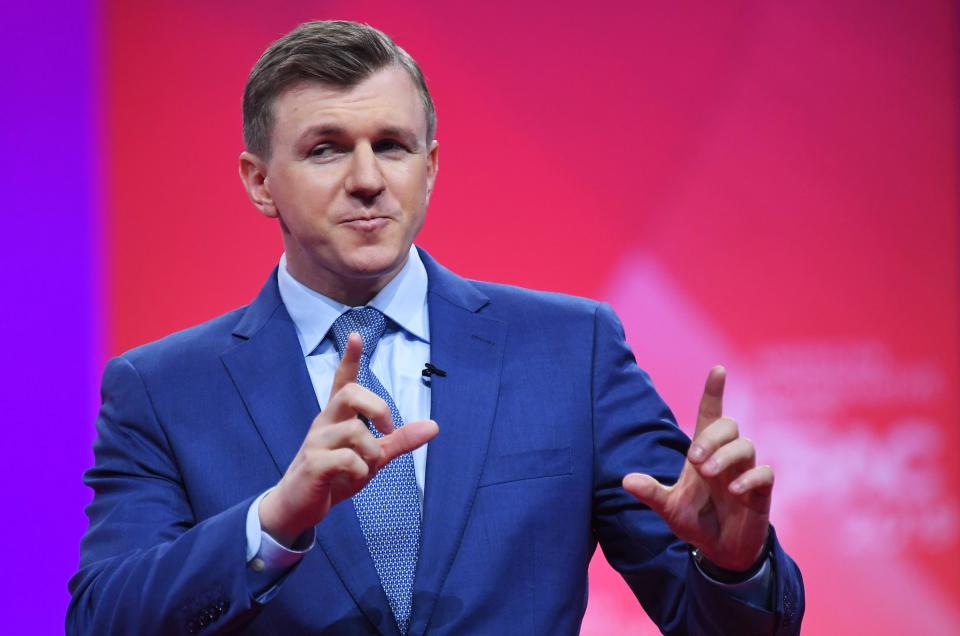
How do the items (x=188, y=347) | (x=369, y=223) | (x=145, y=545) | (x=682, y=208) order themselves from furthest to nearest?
(x=682, y=208), (x=188, y=347), (x=369, y=223), (x=145, y=545)

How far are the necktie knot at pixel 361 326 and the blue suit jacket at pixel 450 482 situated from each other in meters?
0.07

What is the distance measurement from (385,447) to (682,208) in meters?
1.88

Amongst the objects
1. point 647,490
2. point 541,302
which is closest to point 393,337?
point 541,302

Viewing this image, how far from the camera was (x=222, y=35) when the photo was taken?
3.21m

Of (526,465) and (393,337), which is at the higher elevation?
(393,337)

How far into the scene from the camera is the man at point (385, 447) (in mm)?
1659

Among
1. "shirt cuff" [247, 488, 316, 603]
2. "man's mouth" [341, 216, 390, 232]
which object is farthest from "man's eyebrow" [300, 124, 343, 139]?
"shirt cuff" [247, 488, 316, 603]

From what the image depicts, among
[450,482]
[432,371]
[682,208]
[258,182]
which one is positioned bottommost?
[450,482]

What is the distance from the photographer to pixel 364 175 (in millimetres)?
1906

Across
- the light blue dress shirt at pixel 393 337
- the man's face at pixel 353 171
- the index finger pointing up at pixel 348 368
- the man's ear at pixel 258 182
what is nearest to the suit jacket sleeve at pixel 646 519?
the light blue dress shirt at pixel 393 337

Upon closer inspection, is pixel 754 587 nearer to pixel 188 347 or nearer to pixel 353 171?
pixel 353 171

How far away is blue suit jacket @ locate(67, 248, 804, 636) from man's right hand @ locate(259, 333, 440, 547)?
103 mm

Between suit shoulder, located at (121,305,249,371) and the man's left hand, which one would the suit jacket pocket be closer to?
the man's left hand

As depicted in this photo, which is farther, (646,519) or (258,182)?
(258,182)
